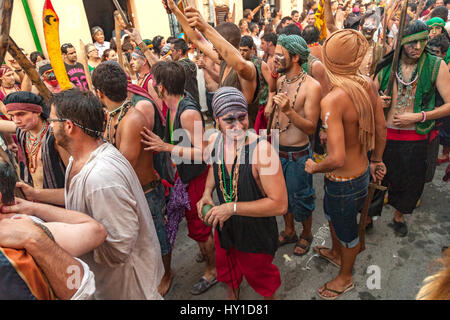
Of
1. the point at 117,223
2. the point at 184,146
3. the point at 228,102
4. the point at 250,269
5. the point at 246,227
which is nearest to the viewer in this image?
the point at 117,223

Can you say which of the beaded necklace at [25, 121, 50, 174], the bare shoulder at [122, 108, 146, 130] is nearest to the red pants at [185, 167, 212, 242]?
the bare shoulder at [122, 108, 146, 130]

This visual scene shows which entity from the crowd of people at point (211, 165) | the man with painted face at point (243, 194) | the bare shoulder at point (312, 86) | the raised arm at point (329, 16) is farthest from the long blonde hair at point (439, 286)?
the raised arm at point (329, 16)

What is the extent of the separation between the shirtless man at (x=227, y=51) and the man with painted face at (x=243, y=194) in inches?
28.8

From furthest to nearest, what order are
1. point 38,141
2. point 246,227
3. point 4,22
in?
1. point 38,141
2. point 246,227
3. point 4,22

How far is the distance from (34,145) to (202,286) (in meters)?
2.17

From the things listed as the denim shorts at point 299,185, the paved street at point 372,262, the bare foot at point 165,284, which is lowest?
the bare foot at point 165,284

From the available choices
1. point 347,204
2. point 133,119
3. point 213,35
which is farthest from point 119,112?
point 347,204

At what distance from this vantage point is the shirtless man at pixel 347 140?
235cm

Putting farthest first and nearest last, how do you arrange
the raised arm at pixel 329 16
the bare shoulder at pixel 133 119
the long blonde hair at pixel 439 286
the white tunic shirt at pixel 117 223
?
the raised arm at pixel 329 16 → the bare shoulder at pixel 133 119 → the white tunic shirt at pixel 117 223 → the long blonde hair at pixel 439 286

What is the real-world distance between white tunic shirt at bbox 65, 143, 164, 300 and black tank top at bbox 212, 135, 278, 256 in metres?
0.59

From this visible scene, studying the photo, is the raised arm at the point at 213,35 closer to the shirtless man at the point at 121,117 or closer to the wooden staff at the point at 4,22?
the shirtless man at the point at 121,117

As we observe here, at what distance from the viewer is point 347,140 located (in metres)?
2.52

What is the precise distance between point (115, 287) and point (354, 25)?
23.9 ft

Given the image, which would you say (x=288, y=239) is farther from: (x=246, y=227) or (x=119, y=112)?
(x=119, y=112)
